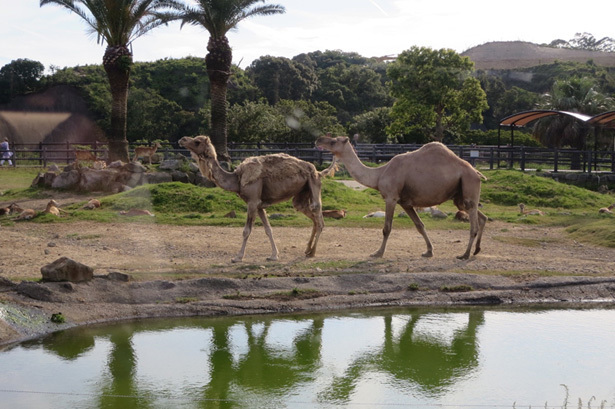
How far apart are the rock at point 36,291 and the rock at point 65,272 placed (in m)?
0.26

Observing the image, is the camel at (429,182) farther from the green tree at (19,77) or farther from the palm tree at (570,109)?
the green tree at (19,77)

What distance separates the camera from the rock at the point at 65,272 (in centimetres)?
873

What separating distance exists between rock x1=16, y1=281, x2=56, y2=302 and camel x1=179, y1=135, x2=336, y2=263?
11.7 feet

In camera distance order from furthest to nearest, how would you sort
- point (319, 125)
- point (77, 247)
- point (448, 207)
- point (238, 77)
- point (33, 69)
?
point (238, 77) < point (33, 69) < point (319, 125) < point (448, 207) < point (77, 247)

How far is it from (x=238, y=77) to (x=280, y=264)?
49730 mm

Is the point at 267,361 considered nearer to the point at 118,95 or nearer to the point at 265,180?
the point at 265,180

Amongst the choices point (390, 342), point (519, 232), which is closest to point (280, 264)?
point (390, 342)

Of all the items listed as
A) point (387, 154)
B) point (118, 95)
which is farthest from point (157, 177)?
point (387, 154)

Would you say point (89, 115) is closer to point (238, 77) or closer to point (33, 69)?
point (33, 69)

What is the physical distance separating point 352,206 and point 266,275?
9.73 metres

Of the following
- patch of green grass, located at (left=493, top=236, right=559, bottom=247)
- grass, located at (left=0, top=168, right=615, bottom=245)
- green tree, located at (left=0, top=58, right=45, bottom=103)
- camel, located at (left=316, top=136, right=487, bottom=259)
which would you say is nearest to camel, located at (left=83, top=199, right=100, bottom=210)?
grass, located at (left=0, top=168, right=615, bottom=245)

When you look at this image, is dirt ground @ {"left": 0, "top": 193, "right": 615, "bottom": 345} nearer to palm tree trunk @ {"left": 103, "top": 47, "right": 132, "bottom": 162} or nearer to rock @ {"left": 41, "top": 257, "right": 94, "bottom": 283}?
rock @ {"left": 41, "top": 257, "right": 94, "bottom": 283}

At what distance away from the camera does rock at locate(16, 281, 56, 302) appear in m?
8.42

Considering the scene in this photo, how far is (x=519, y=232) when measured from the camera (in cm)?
1516
